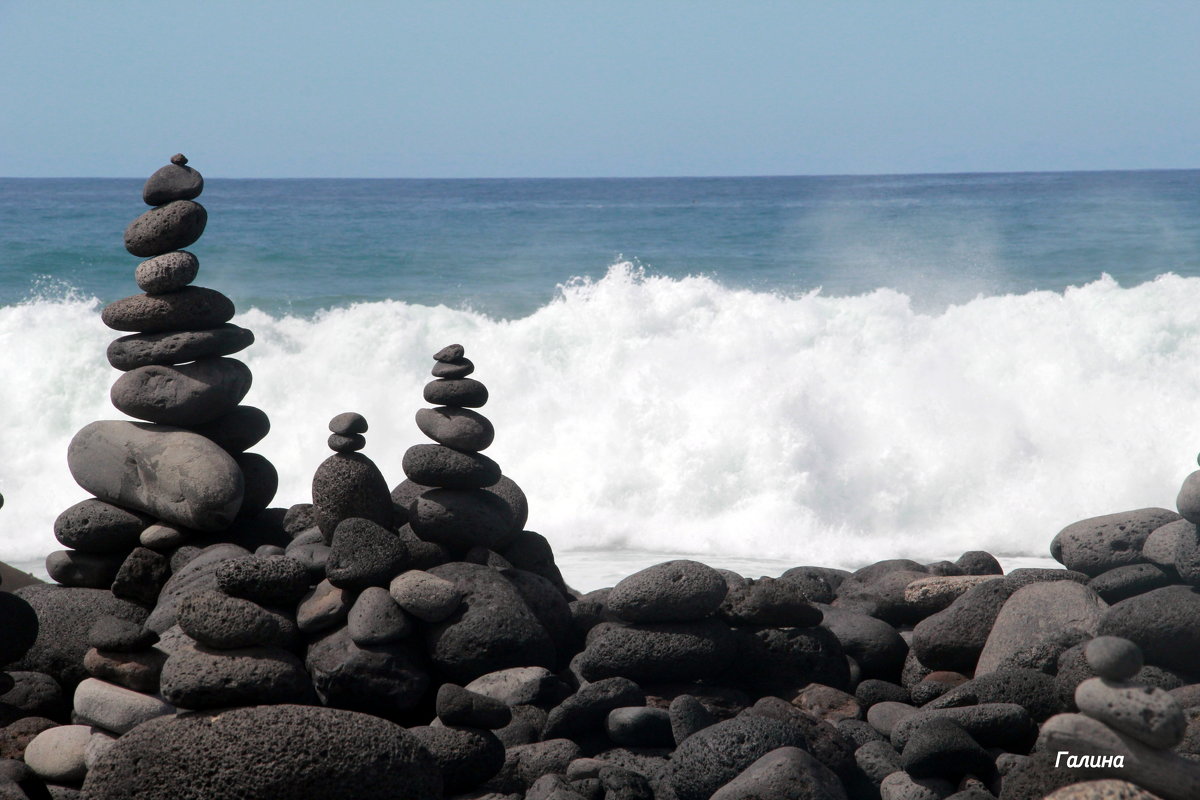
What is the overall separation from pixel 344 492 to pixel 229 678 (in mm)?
1704

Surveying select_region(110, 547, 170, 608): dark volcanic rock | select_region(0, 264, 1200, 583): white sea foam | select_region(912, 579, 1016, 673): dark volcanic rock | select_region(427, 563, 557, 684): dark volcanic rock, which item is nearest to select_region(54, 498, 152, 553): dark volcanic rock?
select_region(110, 547, 170, 608): dark volcanic rock

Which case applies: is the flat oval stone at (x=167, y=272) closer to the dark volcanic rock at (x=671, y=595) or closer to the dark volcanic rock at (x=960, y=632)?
the dark volcanic rock at (x=671, y=595)

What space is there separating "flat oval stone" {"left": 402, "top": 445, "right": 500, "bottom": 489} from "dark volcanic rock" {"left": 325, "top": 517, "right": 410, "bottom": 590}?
0.62 m

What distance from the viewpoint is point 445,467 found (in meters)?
6.20

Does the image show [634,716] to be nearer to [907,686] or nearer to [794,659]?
[794,659]

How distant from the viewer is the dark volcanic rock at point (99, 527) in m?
6.42

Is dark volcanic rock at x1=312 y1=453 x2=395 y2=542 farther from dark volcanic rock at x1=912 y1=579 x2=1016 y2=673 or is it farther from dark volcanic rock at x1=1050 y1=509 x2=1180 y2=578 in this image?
dark volcanic rock at x1=1050 y1=509 x2=1180 y2=578

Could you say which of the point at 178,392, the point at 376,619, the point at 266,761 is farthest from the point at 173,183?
the point at 266,761

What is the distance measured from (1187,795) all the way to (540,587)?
11.4 ft

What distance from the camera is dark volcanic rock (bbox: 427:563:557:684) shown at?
18.0 feet

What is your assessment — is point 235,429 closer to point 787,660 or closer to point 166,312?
point 166,312

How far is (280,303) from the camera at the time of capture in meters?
18.4

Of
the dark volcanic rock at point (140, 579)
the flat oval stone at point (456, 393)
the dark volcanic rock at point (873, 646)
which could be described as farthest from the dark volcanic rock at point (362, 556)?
the dark volcanic rock at point (873, 646)

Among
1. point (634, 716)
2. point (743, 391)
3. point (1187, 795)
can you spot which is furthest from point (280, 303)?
point (1187, 795)
